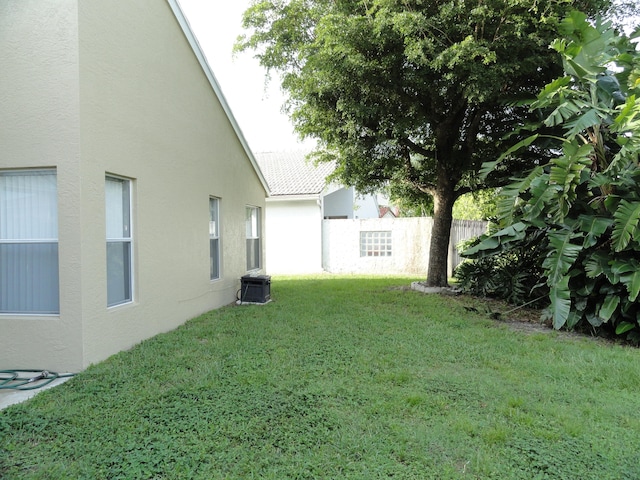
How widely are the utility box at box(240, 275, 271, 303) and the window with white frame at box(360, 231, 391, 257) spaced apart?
774cm

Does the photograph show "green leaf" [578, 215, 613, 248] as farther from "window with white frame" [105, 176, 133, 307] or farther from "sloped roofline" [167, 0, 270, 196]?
"sloped roofline" [167, 0, 270, 196]

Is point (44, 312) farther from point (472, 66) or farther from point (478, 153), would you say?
point (478, 153)

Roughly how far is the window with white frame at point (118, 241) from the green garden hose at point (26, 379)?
1.04 m

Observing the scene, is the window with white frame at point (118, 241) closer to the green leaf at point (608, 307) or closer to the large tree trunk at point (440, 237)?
the green leaf at point (608, 307)

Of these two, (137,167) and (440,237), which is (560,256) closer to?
(440,237)

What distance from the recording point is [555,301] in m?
6.16

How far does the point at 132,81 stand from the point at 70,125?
4.81ft

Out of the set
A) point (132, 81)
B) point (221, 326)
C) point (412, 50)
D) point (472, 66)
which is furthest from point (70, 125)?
point (472, 66)

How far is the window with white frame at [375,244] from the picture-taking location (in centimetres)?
1631

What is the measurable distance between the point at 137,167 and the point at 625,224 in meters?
7.09

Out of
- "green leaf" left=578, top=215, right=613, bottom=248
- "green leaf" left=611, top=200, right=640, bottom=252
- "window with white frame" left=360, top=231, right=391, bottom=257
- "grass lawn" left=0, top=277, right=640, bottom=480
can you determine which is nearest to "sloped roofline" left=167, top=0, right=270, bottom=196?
"grass lawn" left=0, top=277, right=640, bottom=480

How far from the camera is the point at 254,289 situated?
938cm

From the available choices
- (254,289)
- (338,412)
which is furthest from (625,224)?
(254,289)

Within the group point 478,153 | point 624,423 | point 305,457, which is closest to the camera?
point 305,457
